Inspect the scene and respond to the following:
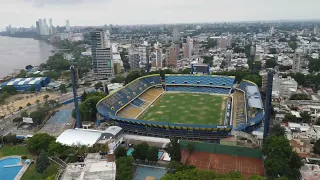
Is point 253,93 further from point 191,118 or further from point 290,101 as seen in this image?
point 191,118

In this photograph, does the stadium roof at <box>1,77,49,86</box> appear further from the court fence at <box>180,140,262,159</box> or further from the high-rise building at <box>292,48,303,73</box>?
the high-rise building at <box>292,48,303,73</box>

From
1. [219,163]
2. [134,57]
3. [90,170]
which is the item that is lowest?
[219,163]

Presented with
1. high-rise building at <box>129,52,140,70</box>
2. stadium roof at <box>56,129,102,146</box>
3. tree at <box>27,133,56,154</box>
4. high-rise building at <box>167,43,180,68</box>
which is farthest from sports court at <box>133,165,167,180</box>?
high-rise building at <box>167,43,180,68</box>

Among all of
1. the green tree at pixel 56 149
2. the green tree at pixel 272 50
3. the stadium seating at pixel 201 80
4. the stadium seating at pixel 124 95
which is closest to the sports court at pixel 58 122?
the stadium seating at pixel 124 95

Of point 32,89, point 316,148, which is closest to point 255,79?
point 316,148

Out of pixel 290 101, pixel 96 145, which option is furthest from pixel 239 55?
pixel 96 145

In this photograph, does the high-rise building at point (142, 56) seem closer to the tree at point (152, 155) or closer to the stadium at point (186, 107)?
the stadium at point (186, 107)

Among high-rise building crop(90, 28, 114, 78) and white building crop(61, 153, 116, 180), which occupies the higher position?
high-rise building crop(90, 28, 114, 78)
